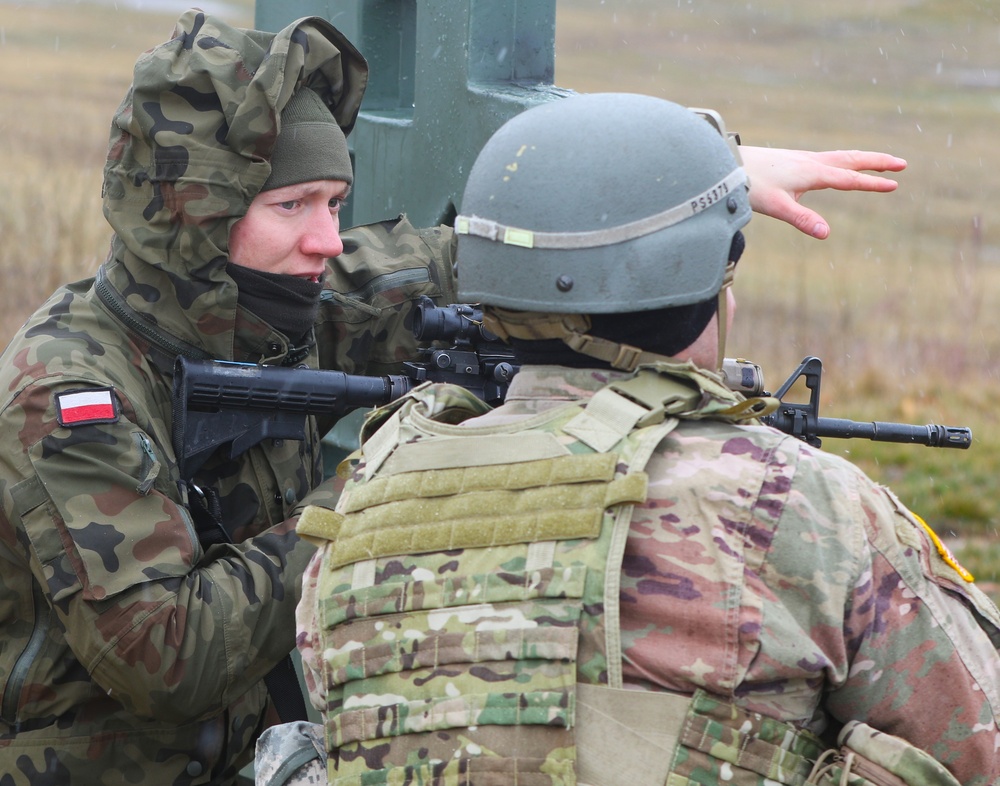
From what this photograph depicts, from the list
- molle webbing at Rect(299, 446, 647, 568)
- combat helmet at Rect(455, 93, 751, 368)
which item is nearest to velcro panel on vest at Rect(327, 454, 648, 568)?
molle webbing at Rect(299, 446, 647, 568)

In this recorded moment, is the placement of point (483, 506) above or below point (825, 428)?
above

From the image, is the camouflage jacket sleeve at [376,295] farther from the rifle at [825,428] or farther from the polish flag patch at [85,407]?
the rifle at [825,428]

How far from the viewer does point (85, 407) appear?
9.29ft

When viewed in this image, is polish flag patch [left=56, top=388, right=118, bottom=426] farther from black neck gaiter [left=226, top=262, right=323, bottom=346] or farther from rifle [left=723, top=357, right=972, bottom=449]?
rifle [left=723, top=357, right=972, bottom=449]

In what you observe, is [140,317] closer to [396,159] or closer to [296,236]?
[296,236]

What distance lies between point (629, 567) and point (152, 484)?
123cm

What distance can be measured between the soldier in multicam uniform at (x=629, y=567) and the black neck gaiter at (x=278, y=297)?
1.06 meters

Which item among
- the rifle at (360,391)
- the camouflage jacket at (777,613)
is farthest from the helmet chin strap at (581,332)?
the rifle at (360,391)

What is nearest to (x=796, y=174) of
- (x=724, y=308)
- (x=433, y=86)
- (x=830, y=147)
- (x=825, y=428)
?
(x=825, y=428)

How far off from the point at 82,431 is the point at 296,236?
71 centimetres

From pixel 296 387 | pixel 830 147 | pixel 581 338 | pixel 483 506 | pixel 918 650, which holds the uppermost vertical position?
pixel 581 338

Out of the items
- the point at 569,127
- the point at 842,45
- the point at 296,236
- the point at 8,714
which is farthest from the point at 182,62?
the point at 842,45

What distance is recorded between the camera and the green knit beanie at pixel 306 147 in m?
3.22

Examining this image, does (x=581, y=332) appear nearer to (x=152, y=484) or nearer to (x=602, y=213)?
(x=602, y=213)
